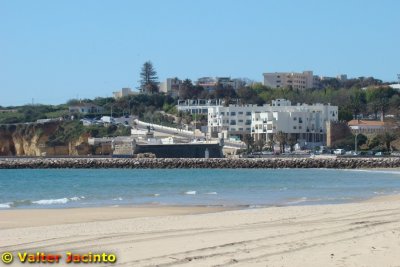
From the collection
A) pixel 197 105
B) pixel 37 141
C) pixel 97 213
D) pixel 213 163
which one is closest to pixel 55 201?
pixel 97 213

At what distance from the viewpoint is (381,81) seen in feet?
556

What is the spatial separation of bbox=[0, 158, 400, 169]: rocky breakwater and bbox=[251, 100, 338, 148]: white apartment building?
2737 cm

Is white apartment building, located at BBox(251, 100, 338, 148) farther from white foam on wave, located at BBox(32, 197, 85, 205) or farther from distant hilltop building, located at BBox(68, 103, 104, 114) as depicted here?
white foam on wave, located at BBox(32, 197, 85, 205)

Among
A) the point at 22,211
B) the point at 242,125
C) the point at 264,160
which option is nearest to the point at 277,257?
the point at 22,211

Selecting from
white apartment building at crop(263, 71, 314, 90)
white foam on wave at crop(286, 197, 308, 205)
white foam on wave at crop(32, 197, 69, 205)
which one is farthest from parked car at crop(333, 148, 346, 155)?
white apartment building at crop(263, 71, 314, 90)

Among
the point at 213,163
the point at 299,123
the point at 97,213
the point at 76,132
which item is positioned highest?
the point at 299,123

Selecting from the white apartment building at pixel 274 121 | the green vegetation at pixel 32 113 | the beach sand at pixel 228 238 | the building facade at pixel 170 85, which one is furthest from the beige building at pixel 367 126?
the beach sand at pixel 228 238

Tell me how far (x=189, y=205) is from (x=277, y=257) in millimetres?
13603

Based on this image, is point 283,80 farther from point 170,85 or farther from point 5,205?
point 5,205

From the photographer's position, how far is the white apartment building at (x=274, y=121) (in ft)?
323

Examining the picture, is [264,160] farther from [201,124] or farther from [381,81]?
[381,81]

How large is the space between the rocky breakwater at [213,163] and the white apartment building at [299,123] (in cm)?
2737

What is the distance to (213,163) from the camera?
71.0 metres

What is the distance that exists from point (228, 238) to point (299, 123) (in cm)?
8684
